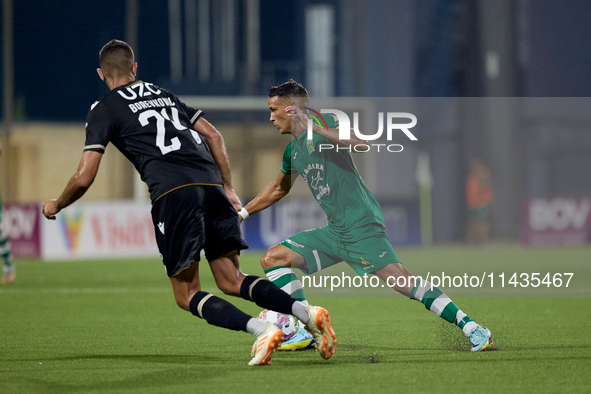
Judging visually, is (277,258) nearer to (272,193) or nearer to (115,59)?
(272,193)

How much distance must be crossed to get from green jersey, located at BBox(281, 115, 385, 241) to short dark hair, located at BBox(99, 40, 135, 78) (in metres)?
1.22

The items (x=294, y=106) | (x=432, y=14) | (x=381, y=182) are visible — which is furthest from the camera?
(x=432, y=14)

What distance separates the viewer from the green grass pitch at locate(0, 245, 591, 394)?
461cm

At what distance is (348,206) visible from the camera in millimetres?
5898

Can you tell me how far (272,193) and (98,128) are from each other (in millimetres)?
1420

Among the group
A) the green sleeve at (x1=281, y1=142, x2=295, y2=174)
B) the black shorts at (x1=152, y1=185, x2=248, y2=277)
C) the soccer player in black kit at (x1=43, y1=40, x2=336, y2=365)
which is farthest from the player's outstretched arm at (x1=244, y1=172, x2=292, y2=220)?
the black shorts at (x1=152, y1=185, x2=248, y2=277)

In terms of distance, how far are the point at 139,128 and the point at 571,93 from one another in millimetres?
21022

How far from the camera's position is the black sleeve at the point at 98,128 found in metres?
5.15

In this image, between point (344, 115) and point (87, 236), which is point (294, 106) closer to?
point (344, 115)

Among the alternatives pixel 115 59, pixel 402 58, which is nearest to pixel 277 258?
pixel 115 59

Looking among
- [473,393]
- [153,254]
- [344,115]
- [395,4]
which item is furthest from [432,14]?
[473,393]

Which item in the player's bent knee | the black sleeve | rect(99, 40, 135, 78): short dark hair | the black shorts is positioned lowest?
the player's bent knee

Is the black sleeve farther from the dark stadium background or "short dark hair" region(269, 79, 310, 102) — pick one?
the dark stadium background

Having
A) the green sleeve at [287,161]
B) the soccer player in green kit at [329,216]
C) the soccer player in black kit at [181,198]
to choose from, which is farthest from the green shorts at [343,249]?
the soccer player in black kit at [181,198]
